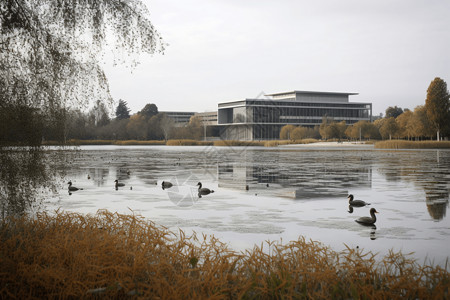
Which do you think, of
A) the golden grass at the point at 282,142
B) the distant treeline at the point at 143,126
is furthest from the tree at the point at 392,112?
the golden grass at the point at 282,142

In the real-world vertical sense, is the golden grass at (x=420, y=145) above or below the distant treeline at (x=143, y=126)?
below

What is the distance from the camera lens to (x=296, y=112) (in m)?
151

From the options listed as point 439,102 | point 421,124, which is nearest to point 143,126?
point 421,124

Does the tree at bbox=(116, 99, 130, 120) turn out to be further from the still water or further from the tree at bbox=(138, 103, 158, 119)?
the still water

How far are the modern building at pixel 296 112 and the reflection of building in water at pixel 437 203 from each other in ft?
411

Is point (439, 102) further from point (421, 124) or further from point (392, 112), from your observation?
point (392, 112)

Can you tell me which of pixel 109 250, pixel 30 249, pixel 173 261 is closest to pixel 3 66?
pixel 30 249

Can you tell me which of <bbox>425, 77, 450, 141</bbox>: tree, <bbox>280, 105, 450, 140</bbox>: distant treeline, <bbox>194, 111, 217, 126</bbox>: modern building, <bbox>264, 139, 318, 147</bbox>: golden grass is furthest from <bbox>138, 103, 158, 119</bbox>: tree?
<bbox>425, 77, 450, 141</bbox>: tree

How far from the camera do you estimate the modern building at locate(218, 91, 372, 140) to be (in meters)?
144

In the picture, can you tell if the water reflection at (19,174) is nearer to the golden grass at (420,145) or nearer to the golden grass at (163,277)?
the golden grass at (163,277)

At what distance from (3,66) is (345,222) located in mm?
8467

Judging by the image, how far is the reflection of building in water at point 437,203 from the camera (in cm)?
1159

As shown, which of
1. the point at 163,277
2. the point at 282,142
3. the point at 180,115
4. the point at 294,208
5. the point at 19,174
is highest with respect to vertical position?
the point at 180,115

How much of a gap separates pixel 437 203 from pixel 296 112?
13968 cm
